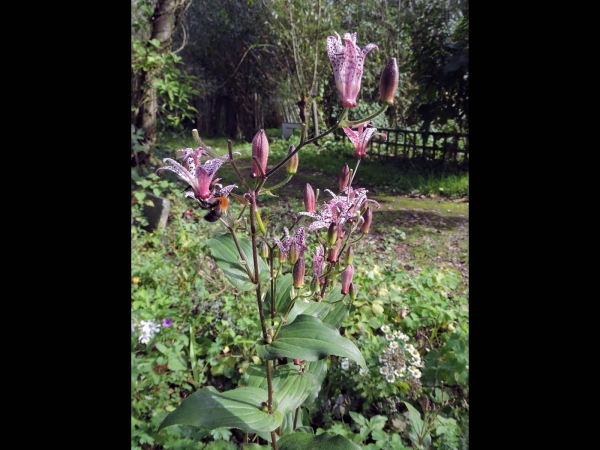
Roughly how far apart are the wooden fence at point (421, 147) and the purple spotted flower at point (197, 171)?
4.45 m

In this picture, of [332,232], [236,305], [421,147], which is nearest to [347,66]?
[332,232]

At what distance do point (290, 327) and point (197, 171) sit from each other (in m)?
0.34

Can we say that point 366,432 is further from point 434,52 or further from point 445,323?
point 434,52

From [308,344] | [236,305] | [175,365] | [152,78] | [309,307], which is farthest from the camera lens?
[152,78]

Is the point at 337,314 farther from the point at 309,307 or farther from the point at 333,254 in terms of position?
the point at 333,254

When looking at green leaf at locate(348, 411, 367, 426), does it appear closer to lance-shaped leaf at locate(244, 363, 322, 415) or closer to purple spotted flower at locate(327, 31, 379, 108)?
lance-shaped leaf at locate(244, 363, 322, 415)

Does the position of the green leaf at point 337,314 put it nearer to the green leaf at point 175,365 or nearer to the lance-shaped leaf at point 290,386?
the lance-shaped leaf at point 290,386

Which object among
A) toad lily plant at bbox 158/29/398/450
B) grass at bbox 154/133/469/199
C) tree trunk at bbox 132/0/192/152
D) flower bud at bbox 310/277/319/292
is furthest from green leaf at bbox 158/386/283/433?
Answer: grass at bbox 154/133/469/199

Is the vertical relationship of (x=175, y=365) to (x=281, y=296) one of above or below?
below

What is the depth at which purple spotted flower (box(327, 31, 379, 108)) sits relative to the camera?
68 centimetres

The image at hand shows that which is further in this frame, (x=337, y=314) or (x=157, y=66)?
(x=157, y=66)

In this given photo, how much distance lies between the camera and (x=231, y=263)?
89cm

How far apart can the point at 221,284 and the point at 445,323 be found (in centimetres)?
105

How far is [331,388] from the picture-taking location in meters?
1.57
